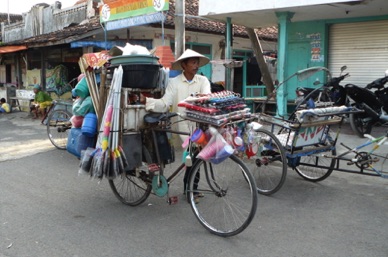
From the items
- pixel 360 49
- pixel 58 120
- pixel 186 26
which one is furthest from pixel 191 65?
pixel 186 26

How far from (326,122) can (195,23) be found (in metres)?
9.63

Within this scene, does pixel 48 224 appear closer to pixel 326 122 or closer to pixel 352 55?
pixel 326 122

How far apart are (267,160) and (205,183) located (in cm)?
135

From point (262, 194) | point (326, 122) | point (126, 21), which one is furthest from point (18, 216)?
point (126, 21)

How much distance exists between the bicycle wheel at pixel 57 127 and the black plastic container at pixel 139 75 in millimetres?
4297

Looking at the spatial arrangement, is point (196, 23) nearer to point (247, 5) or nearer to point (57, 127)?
point (247, 5)

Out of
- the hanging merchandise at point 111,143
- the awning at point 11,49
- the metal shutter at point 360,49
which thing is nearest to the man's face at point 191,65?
the hanging merchandise at point 111,143

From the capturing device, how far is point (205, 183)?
13.0 ft

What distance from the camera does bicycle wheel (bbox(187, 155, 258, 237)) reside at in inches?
146

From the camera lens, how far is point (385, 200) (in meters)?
4.68

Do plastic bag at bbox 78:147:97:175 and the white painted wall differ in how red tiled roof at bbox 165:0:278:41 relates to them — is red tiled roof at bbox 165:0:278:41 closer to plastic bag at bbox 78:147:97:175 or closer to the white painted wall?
the white painted wall

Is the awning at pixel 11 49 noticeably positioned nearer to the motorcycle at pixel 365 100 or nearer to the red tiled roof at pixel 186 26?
the red tiled roof at pixel 186 26

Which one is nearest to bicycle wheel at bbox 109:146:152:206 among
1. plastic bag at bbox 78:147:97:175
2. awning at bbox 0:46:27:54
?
plastic bag at bbox 78:147:97:175

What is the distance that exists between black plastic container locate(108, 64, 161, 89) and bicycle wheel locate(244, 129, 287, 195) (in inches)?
58.9
